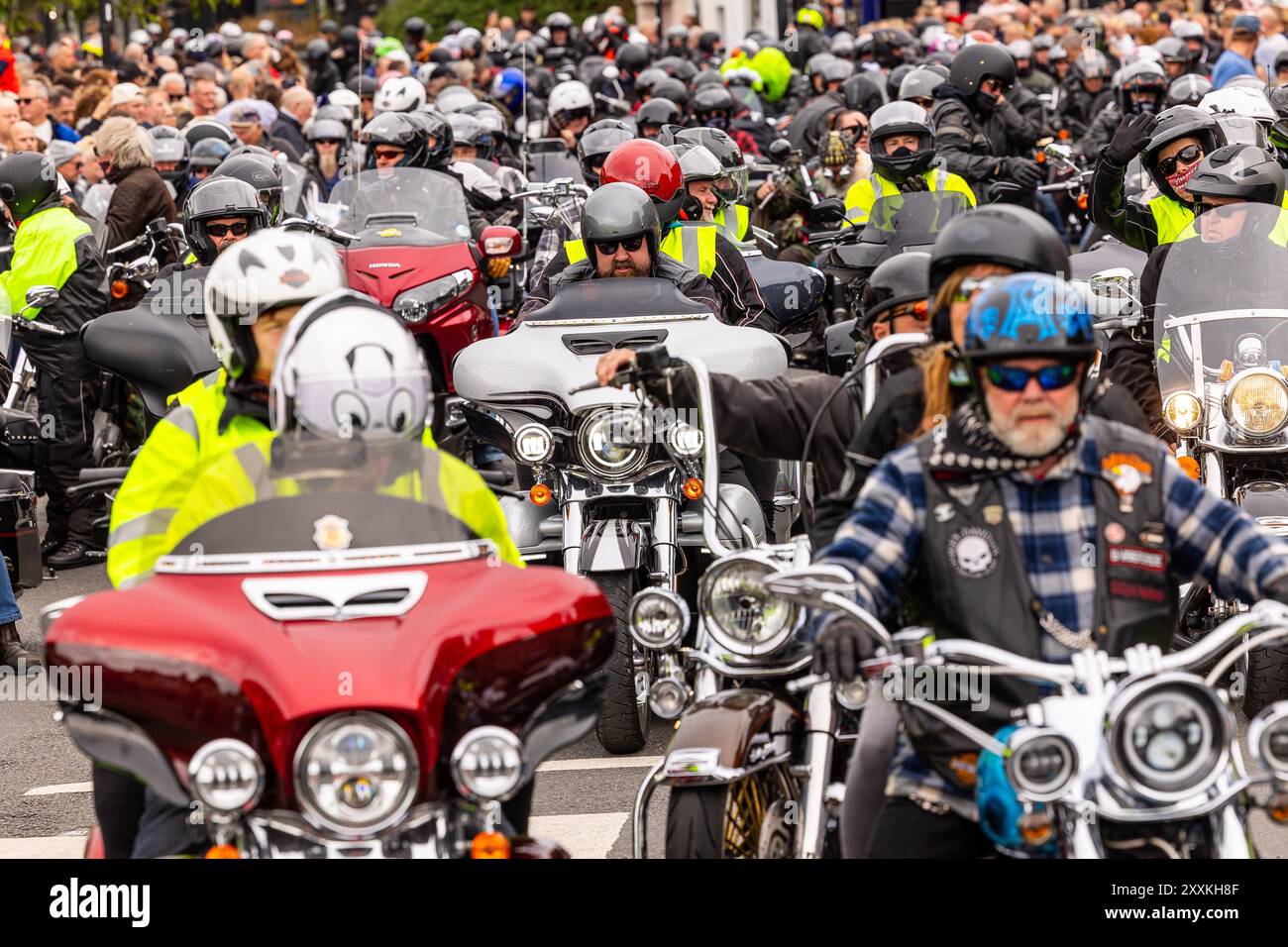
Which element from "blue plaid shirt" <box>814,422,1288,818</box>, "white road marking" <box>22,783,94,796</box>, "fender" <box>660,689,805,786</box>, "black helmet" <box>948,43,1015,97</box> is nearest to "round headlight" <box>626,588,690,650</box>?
Answer: "fender" <box>660,689,805,786</box>

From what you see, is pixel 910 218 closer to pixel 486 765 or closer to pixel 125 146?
pixel 125 146

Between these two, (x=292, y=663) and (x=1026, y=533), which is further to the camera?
(x=1026, y=533)

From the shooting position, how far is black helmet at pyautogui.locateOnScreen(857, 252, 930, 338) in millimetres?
5426

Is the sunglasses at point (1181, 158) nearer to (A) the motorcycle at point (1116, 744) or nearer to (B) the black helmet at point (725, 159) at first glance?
(B) the black helmet at point (725, 159)

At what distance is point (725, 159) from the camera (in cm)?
1195

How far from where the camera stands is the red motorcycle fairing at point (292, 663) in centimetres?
367

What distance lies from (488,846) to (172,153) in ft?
41.5

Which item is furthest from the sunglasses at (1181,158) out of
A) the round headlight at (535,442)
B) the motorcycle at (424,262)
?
the motorcycle at (424,262)

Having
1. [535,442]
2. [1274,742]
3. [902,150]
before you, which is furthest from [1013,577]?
[902,150]
